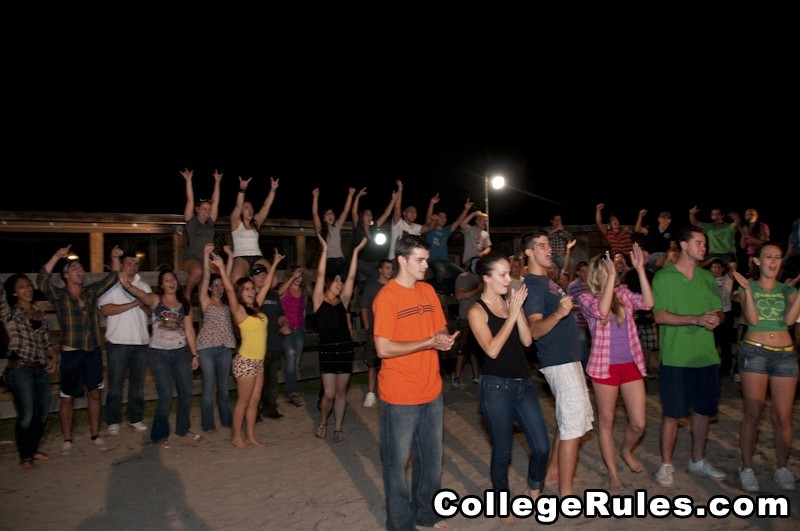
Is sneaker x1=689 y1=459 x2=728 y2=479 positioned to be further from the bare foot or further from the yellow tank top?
the yellow tank top

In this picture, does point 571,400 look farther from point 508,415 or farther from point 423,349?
point 423,349

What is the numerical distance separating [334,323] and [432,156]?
27.0 m

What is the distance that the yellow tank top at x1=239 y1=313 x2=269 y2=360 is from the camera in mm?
6766

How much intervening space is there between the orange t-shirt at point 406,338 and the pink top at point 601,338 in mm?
1597

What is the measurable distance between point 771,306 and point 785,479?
59.1 inches

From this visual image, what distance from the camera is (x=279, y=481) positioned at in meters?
5.76

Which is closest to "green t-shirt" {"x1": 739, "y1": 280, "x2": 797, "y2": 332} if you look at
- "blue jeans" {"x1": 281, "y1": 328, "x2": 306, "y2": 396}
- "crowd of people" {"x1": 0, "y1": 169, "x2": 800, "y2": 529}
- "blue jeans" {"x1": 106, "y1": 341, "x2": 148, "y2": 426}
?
"crowd of people" {"x1": 0, "y1": 169, "x2": 800, "y2": 529}

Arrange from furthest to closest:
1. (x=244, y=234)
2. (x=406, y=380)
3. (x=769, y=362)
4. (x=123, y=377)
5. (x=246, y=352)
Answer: (x=244, y=234)
(x=123, y=377)
(x=246, y=352)
(x=769, y=362)
(x=406, y=380)

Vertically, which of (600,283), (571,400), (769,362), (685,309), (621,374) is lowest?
(571,400)

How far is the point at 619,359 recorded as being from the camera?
5.10 metres

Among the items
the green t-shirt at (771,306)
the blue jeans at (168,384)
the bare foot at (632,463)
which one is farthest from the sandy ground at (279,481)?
the green t-shirt at (771,306)

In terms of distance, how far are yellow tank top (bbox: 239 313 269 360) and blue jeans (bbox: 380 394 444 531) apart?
2958 mm

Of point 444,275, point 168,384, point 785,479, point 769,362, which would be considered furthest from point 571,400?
point 444,275

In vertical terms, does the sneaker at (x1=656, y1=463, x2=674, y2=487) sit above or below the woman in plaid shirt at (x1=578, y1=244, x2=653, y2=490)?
below
